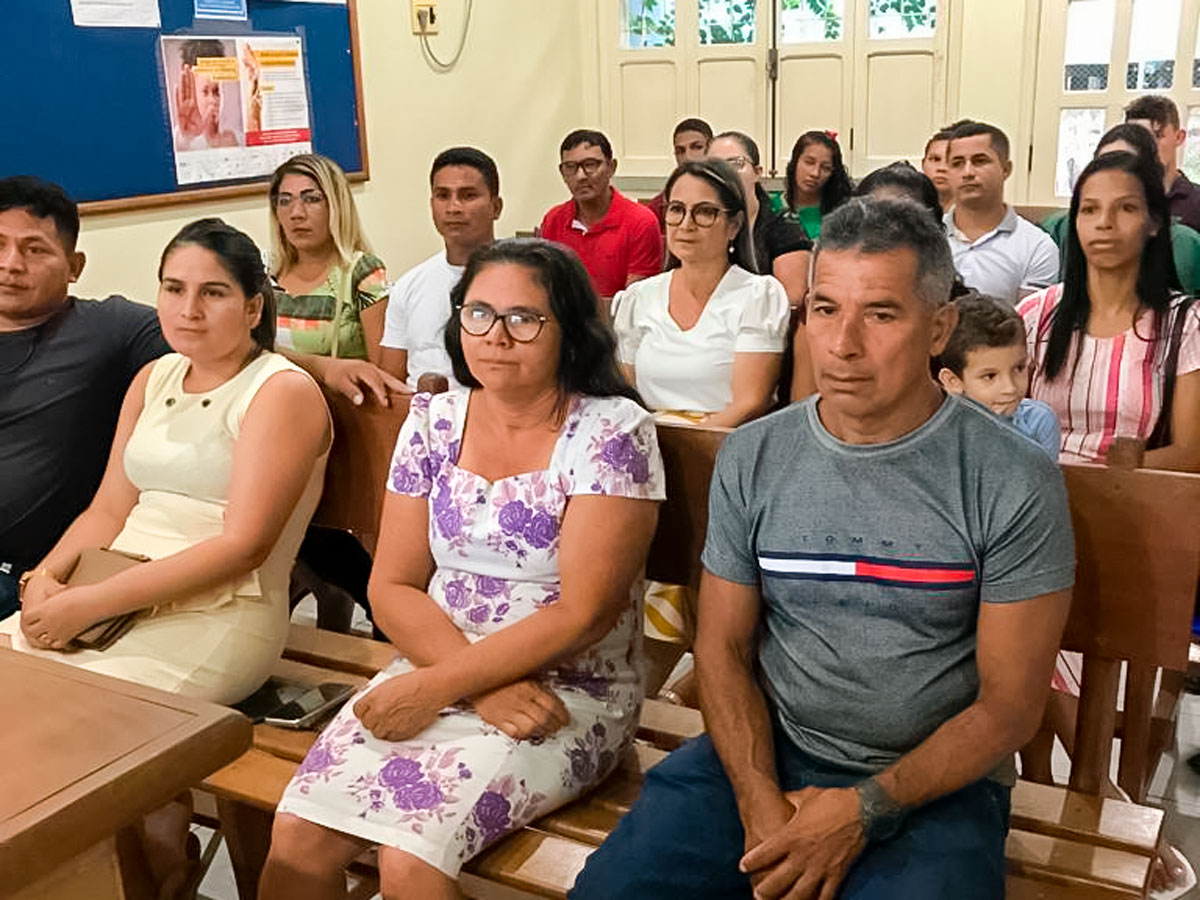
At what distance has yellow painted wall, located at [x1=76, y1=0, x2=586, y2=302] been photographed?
434 cm

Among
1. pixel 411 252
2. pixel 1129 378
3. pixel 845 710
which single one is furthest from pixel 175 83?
pixel 845 710

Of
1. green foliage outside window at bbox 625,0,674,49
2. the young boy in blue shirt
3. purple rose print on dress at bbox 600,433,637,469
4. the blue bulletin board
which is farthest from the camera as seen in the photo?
green foliage outside window at bbox 625,0,674,49

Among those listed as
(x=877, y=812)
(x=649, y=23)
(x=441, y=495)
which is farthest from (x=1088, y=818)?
(x=649, y=23)

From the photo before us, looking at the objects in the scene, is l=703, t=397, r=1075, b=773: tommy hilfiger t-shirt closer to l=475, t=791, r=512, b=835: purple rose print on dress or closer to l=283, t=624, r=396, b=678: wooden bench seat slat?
l=475, t=791, r=512, b=835: purple rose print on dress

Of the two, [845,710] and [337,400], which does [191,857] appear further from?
[845,710]

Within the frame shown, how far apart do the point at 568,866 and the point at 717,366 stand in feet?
4.63

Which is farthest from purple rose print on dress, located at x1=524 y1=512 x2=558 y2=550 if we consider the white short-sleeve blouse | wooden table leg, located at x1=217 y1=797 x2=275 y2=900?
the white short-sleeve blouse

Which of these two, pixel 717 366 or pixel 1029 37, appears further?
pixel 1029 37

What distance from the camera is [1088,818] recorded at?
1.67m

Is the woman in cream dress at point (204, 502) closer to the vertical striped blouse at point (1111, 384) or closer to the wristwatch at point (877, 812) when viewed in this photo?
the wristwatch at point (877, 812)

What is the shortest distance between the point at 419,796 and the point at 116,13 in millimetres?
3293

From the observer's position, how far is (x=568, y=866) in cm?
159

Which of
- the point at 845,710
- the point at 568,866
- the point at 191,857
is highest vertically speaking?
the point at 845,710

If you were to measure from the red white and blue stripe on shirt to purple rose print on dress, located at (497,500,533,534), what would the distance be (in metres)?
0.38
